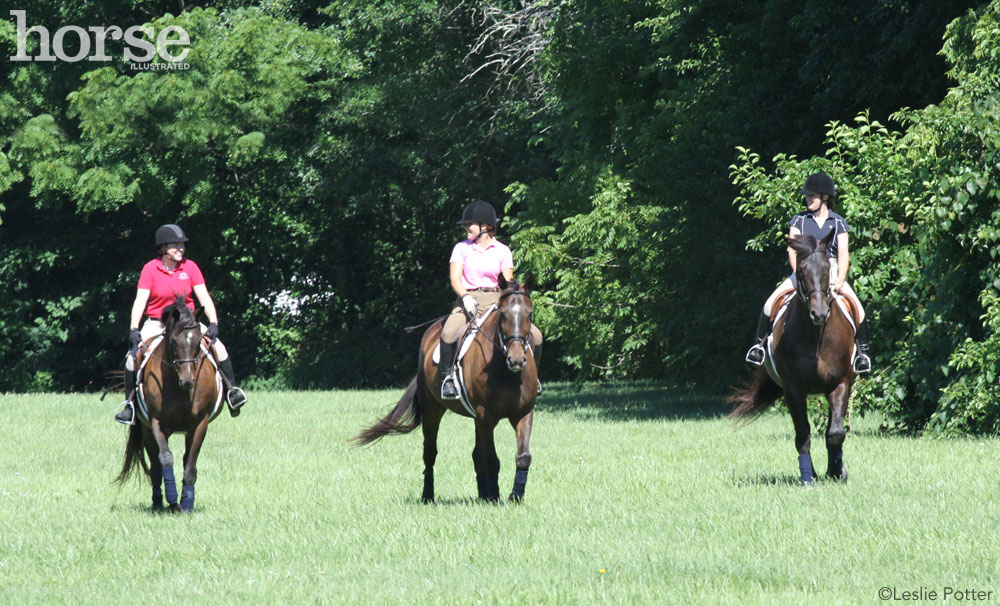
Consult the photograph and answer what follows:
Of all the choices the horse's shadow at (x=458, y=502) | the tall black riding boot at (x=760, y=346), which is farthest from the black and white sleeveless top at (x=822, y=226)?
the horse's shadow at (x=458, y=502)

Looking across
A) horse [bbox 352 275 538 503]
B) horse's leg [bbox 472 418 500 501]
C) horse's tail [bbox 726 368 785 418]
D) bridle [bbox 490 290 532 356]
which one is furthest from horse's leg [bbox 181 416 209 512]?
horse's tail [bbox 726 368 785 418]

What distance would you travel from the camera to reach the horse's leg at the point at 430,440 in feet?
39.2

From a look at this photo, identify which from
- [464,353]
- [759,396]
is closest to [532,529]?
[464,353]

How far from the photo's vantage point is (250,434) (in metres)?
21.2

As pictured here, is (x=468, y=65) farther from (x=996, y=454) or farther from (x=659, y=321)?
(x=996, y=454)

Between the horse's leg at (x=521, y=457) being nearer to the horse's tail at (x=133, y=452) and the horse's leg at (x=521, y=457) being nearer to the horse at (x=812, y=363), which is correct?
the horse at (x=812, y=363)

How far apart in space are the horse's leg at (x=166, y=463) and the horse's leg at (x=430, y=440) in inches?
90.8

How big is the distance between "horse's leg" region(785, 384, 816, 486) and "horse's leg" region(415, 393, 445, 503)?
338 centimetres

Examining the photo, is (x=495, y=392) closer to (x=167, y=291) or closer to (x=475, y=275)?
(x=475, y=275)

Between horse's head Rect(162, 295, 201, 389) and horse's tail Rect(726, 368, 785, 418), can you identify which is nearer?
horse's head Rect(162, 295, 201, 389)

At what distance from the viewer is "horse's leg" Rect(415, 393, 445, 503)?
1195 centimetres

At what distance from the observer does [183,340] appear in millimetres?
10742

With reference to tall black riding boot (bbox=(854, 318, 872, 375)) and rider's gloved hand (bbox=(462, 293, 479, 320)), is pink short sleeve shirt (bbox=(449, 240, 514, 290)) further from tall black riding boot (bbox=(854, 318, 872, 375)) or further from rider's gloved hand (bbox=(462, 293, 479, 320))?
tall black riding boot (bbox=(854, 318, 872, 375))

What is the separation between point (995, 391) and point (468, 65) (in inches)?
898
